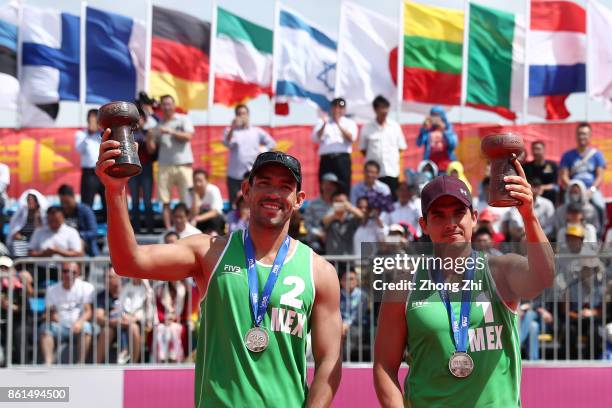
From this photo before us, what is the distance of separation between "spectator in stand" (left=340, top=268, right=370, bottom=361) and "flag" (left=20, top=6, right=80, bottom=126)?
26.0ft

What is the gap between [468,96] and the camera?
57.5 feet

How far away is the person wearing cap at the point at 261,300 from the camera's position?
5.30 m

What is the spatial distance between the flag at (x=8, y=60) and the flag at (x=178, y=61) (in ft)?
6.70

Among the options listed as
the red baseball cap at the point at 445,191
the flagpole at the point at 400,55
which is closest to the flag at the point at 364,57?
the flagpole at the point at 400,55

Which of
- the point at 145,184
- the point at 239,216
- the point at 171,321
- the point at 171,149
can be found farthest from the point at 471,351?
the point at 145,184

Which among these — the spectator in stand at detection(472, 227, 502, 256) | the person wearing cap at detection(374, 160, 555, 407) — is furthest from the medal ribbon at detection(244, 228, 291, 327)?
the spectator in stand at detection(472, 227, 502, 256)

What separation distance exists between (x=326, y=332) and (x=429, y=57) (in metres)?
12.4

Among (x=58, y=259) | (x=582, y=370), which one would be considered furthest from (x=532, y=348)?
(x=58, y=259)

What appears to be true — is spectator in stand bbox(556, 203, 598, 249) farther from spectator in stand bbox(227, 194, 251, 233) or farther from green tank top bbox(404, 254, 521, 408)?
green tank top bbox(404, 254, 521, 408)

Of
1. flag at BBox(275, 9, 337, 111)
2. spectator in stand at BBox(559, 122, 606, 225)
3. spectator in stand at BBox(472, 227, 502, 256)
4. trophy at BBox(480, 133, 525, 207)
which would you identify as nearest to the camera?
trophy at BBox(480, 133, 525, 207)

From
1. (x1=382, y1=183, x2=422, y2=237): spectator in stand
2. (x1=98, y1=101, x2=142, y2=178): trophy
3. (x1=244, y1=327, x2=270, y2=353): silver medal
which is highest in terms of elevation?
(x1=98, y1=101, x2=142, y2=178): trophy

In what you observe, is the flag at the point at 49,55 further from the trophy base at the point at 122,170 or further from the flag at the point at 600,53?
the trophy base at the point at 122,170

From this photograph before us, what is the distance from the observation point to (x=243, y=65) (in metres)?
17.3

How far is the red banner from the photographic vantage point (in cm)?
1742
